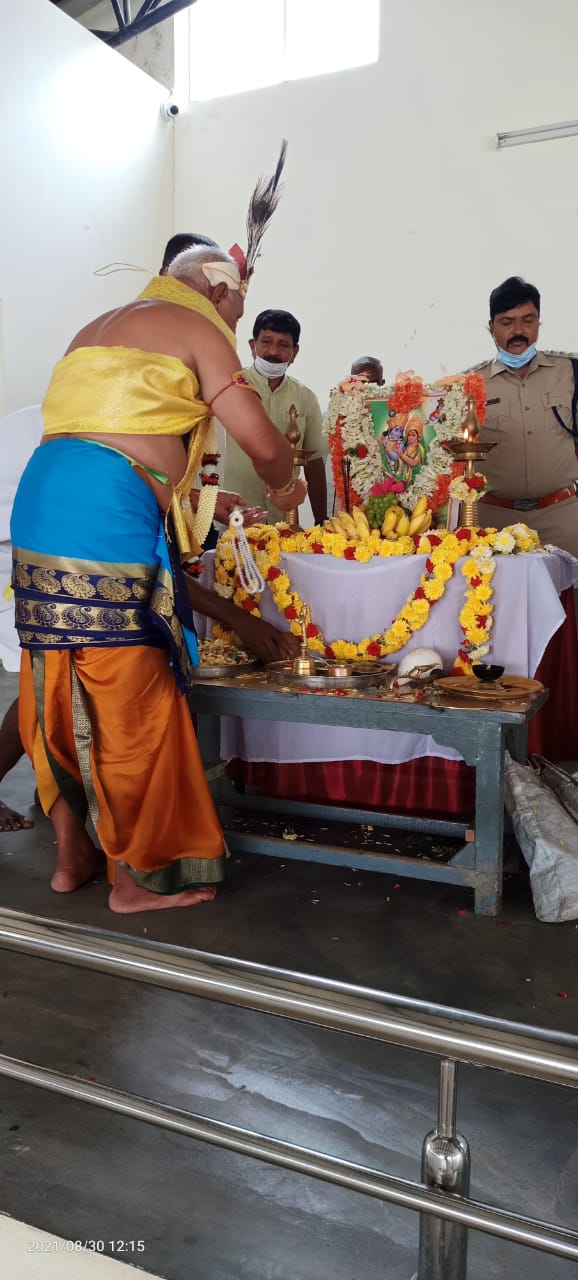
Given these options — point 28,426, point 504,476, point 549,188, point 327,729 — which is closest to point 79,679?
point 327,729

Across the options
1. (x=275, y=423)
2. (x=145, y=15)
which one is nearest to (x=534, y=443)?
(x=275, y=423)

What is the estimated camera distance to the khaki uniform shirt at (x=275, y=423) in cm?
552

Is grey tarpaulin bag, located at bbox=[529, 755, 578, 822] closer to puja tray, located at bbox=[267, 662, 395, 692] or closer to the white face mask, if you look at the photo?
puja tray, located at bbox=[267, 662, 395, 692]

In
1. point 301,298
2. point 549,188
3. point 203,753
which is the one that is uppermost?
point 549,188

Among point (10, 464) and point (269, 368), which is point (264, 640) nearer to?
point (10, 464)

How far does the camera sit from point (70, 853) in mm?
3174

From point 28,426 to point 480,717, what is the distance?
208 centimetres

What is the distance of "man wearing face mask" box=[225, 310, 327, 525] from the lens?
5.35m

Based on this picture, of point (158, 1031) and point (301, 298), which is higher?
point (301, 298)

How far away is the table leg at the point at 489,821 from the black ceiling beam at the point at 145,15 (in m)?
9.41

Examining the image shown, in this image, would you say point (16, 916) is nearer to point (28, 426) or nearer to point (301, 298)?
point (28, 426)

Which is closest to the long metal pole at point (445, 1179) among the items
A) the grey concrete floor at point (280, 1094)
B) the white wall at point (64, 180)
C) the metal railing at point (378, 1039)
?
the metal railing at point (378, 1039)

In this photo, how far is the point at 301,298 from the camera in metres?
9.50

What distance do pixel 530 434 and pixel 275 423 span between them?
4.48ft
